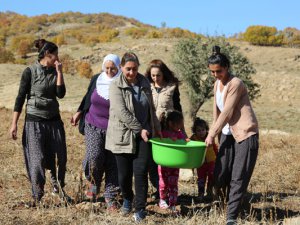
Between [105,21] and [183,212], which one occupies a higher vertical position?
[105,21]

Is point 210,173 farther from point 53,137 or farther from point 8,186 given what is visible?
point 8,186

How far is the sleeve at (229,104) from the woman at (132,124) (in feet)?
2.19

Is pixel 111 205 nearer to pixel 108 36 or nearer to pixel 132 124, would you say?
pixel 132 124

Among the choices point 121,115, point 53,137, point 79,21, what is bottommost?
point 53,137

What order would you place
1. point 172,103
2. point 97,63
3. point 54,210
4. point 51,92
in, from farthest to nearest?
point 97,63
point 172,103
point 51,92
point 54,210

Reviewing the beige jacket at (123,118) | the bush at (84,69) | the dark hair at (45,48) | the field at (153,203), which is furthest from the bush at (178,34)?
the beige jacket at (123,118)

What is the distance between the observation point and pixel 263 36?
5900 centimetres

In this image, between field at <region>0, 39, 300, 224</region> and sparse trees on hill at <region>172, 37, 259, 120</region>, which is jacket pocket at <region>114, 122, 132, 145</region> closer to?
field at <region>0, 39, 300, 224</region>

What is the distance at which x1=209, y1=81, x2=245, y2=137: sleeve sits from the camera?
4191 mm

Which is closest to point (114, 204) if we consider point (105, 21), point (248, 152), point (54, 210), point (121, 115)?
point (54, 210)

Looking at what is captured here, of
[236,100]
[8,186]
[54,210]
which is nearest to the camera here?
[236,100]

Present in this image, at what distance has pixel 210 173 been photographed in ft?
18.6

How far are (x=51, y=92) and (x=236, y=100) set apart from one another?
6.46 ft

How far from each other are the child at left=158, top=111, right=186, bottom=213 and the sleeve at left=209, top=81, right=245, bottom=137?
2.68 ft
